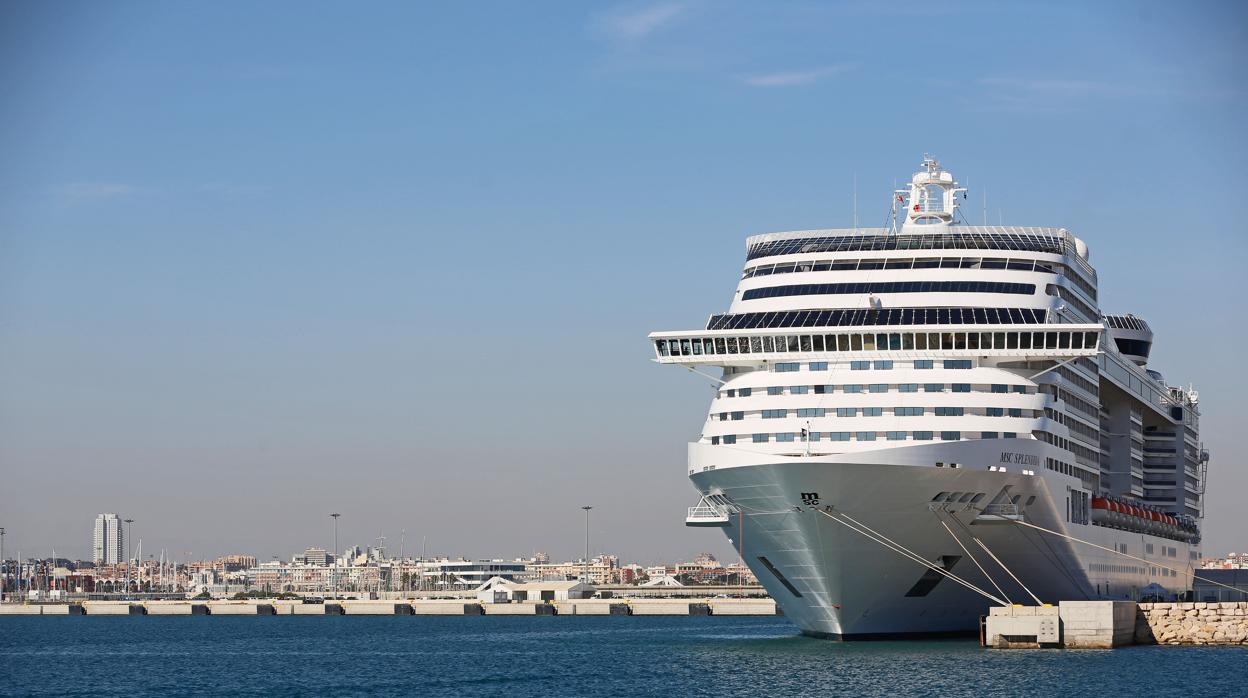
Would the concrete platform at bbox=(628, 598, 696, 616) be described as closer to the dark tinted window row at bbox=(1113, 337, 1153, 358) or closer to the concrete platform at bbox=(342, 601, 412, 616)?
the concrete platform at bbox=(342, 601, 412, 616)

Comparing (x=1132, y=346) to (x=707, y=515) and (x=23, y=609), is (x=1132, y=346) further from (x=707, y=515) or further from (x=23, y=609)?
(x=23, y=609)

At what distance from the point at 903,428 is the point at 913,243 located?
957 cm

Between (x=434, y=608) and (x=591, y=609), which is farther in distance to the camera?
(x=434, y=608)

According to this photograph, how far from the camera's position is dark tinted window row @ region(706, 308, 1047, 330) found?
183 feet

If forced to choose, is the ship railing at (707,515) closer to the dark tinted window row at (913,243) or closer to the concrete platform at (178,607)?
the dark tinted window row at (913,243)

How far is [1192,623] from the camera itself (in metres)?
57.7

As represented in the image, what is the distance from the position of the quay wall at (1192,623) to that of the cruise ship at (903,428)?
2754 mm

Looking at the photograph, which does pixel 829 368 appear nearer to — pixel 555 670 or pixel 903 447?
pixel 903 447

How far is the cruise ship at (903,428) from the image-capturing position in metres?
51.9

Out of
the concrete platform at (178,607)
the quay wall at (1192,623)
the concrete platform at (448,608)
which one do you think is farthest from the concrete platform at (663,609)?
the quay wall at (1192,623)

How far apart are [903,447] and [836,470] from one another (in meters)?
2.30

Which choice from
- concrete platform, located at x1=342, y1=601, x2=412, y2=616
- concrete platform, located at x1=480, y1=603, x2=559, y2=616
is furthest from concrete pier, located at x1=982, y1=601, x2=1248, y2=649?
concrete platform, located at x1=342, y1=601, x2=412, y2=616

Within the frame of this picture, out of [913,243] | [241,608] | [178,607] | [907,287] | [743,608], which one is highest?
[913,243]

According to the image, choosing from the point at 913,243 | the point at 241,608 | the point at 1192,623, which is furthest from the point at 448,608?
the point at 1192,623
